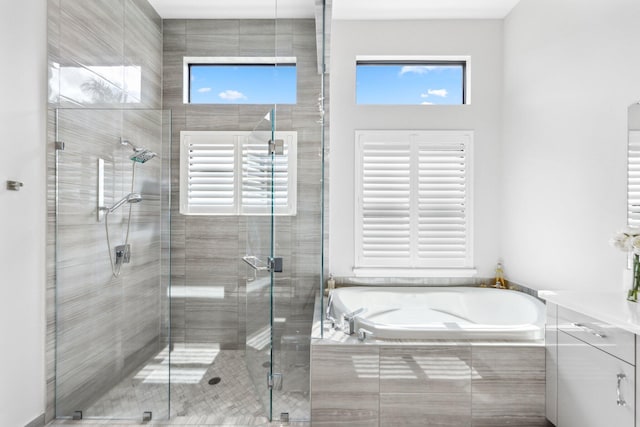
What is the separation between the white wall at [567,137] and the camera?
209cm

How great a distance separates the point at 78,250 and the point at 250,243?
0.96 meters

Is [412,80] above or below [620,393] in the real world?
above

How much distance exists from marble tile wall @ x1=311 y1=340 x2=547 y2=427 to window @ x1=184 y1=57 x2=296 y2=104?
2155 millimetres

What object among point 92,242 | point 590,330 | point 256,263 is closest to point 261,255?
point 256,263

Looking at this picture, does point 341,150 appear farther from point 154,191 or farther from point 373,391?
point 373,391

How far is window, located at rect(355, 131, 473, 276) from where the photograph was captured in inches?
129

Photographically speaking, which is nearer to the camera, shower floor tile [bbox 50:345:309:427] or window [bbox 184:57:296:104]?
shower floor tile [bbox 50:345:309:427]

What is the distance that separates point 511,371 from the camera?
2033mm

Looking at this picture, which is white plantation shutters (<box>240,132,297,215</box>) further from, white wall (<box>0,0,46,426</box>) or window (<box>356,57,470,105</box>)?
window (<box>356,57,470,105</box>)

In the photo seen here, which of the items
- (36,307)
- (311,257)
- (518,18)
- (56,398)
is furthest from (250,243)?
(518,18)

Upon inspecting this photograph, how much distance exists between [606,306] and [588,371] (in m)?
0.30

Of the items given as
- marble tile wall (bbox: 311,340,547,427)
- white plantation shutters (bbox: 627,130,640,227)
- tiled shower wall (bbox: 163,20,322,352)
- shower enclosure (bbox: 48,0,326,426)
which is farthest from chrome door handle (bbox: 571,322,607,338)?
tiled shower wall (bbox: 163,20,322,352)

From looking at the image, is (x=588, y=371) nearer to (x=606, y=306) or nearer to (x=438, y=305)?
(x=606, y=306)

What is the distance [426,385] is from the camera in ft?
6.65
